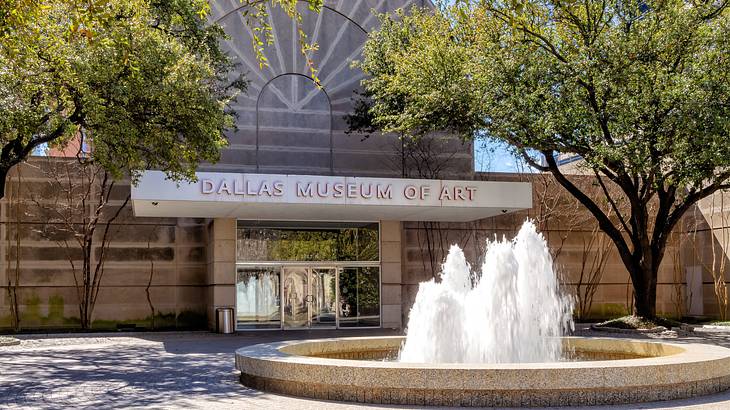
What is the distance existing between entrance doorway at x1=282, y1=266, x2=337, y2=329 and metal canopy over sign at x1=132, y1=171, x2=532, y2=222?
203 centimetres

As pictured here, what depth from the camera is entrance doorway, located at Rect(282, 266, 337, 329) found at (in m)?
26.0

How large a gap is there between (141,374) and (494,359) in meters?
A: 5.99

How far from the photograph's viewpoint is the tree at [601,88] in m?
19.6

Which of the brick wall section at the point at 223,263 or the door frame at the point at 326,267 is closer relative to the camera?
the brick wall section at the point at 223,263

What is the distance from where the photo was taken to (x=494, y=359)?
502 inches

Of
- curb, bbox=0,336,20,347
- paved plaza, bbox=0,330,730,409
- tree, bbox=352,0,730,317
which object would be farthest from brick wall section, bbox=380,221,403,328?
curb, bbox=0,336,20,347

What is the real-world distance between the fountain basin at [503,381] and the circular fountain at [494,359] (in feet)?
0.04

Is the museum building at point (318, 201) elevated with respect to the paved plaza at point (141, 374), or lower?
elevated

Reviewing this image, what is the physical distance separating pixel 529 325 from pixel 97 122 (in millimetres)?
10289

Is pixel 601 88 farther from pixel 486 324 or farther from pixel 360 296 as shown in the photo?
pixel 360 296

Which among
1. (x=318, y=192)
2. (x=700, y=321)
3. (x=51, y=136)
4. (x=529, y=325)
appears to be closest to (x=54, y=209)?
(x=51, y=136)

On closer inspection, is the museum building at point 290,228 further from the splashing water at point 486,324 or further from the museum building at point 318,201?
the splashing water at point 486,324

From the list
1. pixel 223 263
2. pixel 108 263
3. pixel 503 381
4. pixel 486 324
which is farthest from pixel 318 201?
pixel 503 381

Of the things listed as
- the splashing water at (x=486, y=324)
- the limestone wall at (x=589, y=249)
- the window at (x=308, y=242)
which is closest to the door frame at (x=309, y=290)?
the window at (x=308, y=242)
